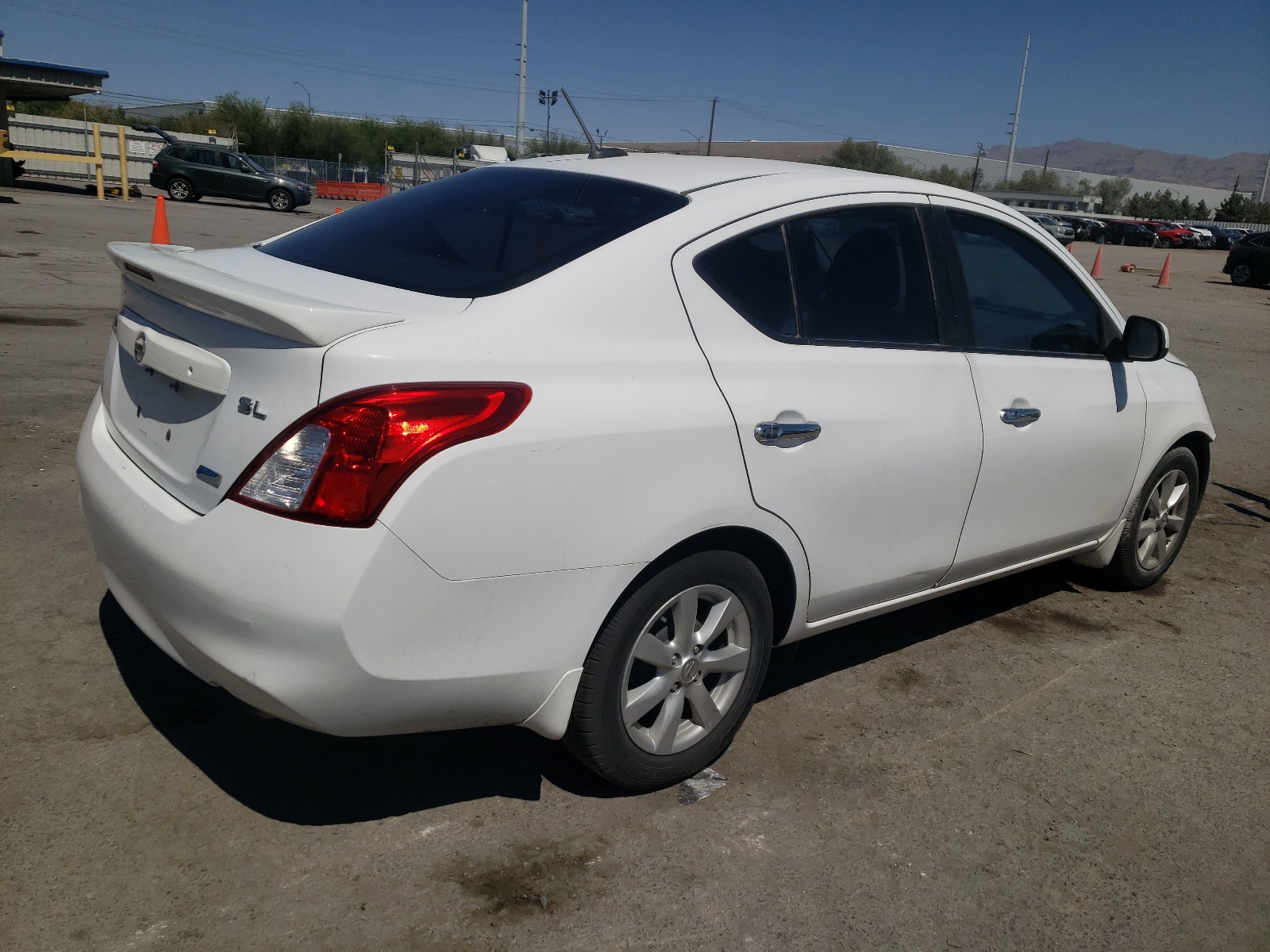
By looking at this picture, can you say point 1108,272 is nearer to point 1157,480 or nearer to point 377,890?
point 1157,480

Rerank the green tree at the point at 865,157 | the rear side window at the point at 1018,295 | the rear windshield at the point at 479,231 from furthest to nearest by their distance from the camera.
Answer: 1. the green tree at the point at 865,157
2. the rear side window at the point at 1018,295
3. the rear windshield at the point at 479,231

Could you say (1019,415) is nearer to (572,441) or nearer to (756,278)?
(756,278)

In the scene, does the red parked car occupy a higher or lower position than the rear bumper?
higher

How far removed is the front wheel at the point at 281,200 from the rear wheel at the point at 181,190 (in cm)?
215

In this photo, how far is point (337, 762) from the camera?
2939mm

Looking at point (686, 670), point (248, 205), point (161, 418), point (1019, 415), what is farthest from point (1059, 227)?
point (161, 418)

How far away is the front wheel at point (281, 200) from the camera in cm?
3050

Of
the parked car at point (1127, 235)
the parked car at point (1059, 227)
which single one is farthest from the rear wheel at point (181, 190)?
the parked car at point (1127, 235)

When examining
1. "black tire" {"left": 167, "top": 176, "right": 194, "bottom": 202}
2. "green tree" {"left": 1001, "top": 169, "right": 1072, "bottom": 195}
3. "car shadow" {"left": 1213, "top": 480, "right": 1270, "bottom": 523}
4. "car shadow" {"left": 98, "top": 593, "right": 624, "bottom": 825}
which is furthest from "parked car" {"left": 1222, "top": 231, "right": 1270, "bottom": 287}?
"green tree" {"left": 1001, "top": 169, "right": 1072, "bottom": 195}

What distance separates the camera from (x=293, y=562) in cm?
221

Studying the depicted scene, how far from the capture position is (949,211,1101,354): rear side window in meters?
3.63

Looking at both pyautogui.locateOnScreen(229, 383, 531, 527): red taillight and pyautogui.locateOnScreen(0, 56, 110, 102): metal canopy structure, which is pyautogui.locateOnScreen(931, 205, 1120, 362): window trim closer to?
pyautogui.locateOnScreen(229, 383, 531, 527): red taillight

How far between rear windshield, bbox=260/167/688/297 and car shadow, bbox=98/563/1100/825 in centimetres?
120

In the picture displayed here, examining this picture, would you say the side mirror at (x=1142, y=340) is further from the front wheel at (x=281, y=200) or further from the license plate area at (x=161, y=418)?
the front wheel at (x=281, y=200)
